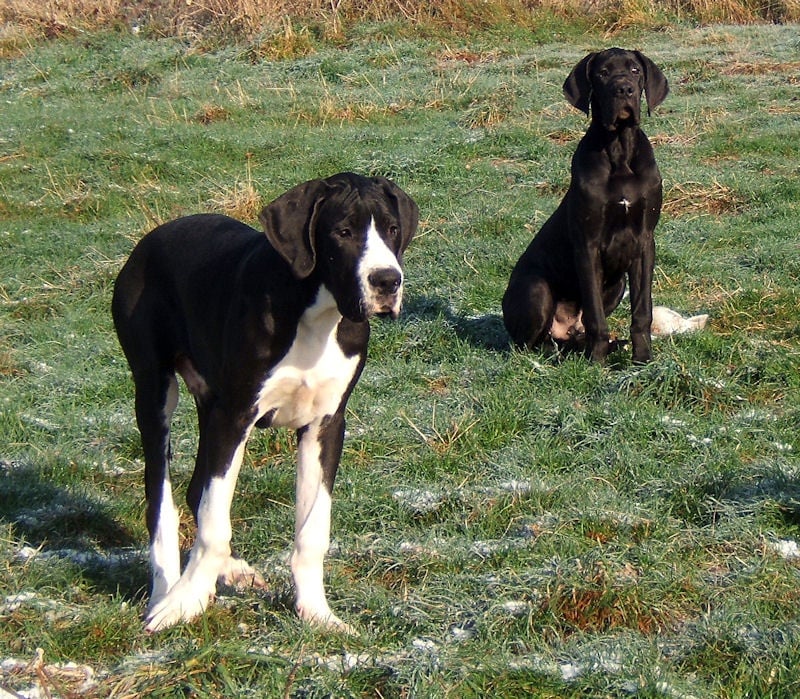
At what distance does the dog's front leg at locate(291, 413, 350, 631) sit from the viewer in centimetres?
354

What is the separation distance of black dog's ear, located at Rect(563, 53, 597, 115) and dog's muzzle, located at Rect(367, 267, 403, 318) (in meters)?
3.44

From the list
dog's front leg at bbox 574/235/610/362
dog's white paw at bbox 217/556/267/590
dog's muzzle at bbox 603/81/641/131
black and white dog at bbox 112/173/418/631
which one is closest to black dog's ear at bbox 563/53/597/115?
dog's muzzle at bbox 603/81/641/131

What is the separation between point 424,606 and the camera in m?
3.58

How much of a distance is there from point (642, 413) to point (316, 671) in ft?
8.21

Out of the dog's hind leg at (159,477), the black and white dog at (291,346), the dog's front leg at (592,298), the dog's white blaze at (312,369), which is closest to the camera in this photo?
the black and white dog at (291,346)

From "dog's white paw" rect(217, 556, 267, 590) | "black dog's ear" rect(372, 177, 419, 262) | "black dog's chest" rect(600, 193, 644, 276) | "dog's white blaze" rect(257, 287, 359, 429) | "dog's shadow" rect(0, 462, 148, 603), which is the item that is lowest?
"dog's shadow" rect(0, 462, 148, 603)

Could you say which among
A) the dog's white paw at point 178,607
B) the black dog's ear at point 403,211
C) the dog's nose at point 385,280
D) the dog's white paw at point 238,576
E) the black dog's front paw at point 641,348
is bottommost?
the black dog's front paw at point 641,348

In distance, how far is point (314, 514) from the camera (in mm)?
3637

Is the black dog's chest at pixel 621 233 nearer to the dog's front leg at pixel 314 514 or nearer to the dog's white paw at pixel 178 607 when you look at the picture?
the dog's front leg at pixel 314 514

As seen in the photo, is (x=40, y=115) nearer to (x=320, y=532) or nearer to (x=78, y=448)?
(x=78, y=448)

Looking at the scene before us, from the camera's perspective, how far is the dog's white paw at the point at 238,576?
388cm

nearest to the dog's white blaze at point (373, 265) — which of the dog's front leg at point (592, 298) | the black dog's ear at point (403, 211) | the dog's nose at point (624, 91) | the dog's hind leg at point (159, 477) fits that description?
the black dog's ear at point (403, 211)

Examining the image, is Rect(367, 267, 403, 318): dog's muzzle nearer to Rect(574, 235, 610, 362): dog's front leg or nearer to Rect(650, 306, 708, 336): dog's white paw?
Rect(574, 235, 610, 362): dog's front leg

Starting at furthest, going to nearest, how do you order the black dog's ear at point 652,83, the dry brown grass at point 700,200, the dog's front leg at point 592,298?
1. the dry brown grass at point 700,200
2. the black dog's ear at point 652,83
3. the dog's front leg at point 592,298
